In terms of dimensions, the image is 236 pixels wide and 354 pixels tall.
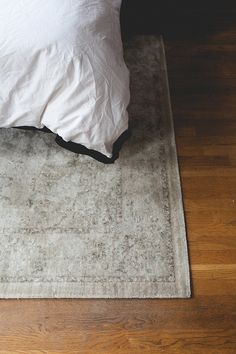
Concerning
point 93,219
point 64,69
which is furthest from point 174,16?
point 93,219

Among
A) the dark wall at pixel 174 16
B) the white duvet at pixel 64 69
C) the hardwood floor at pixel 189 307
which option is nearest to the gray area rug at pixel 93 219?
the hardwood floor at pixel 189 307

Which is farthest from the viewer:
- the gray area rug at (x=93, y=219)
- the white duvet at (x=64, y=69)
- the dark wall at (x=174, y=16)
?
the dark wall at (x=174, y=16)

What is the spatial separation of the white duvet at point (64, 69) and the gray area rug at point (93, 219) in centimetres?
28

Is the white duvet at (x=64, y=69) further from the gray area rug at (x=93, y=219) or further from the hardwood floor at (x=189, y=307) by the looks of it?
the hardwood floor at (x=189, y=307)

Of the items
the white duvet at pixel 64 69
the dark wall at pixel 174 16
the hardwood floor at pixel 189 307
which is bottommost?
the hardwood floor at pixel 189 307

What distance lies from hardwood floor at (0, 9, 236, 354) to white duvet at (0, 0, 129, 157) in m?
0.48

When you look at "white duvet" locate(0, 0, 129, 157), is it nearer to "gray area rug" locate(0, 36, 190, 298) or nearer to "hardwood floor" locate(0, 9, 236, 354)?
"gray area rug" locate(0, 36, 190, 298)

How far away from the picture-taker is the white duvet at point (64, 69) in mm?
1009

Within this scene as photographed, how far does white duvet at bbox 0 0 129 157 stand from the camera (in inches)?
39.7

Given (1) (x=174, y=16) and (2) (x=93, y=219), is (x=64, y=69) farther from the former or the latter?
(1) (x=174, y=16)

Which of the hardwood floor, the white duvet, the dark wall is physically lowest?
the hardwood floor

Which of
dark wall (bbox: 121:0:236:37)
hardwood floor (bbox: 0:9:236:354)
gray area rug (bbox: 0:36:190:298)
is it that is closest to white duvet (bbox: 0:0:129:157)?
gray area rug (bbox: 0:36:190:298)

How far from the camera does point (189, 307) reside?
1.15m

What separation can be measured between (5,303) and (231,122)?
124cm
